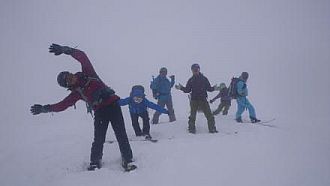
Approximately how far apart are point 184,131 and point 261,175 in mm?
4190

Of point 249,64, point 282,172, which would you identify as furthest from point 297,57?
point 282,172

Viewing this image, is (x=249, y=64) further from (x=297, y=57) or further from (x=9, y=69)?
(x=9, y=69)

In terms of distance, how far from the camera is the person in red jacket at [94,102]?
7.25 m

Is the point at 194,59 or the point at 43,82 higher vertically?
the point at 194,59

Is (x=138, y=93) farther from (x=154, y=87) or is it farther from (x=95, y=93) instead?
(x=154, y=87)

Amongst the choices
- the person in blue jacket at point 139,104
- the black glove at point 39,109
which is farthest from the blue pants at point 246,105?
the black glove at point 39,109

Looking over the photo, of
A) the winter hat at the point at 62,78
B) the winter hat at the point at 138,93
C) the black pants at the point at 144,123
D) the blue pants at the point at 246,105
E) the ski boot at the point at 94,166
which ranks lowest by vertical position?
the ski boot at the point at 94,166

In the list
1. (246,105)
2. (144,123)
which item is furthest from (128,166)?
(246,105)

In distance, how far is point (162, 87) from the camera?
12695 mm

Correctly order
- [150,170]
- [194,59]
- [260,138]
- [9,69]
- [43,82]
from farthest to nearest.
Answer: [194,59] → [9,69] → [43,82] → [260,138] → [150,170]

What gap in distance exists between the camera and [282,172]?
6.94 metres

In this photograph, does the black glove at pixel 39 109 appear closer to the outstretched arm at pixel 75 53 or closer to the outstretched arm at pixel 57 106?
the outstretched arm at pixel 57 106

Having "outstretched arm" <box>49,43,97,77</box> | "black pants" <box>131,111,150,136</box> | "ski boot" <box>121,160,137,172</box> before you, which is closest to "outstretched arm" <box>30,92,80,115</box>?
"outstretched arm" <box>49,43,97,77</box>

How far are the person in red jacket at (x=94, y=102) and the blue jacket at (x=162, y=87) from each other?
4.89 meters
